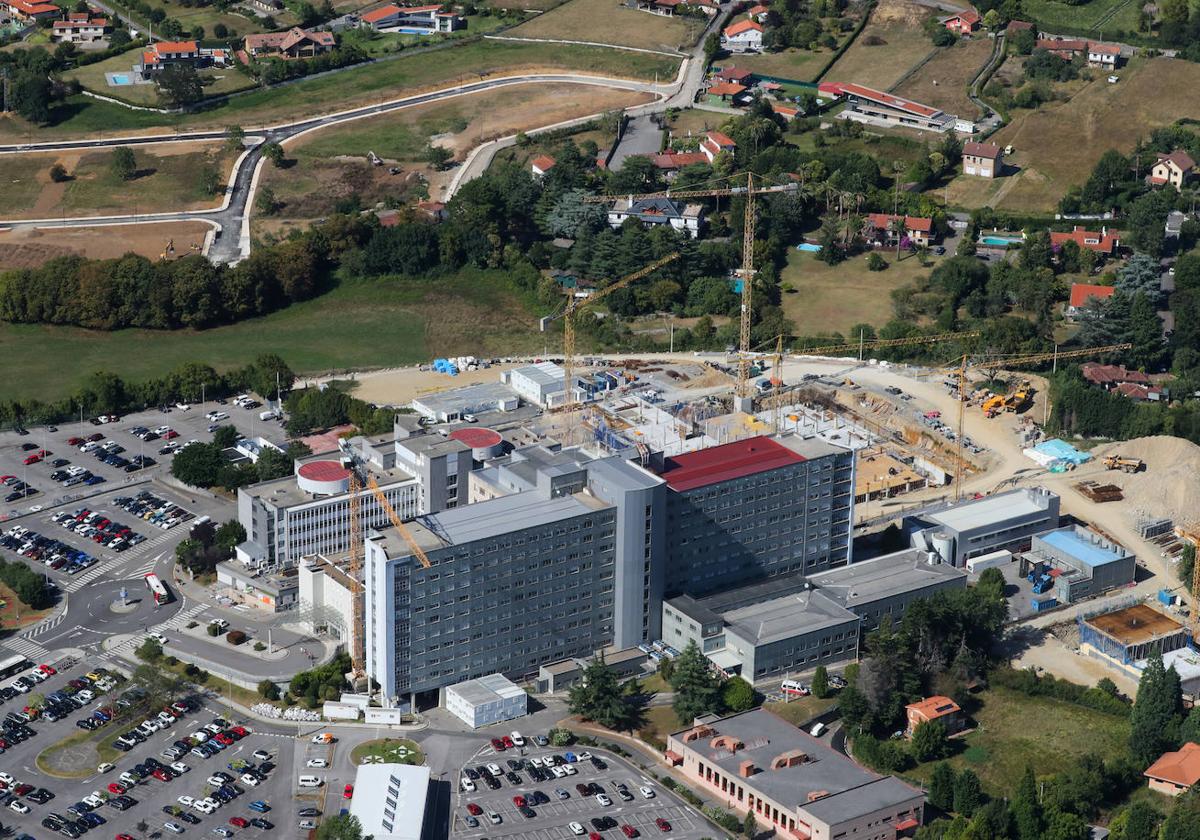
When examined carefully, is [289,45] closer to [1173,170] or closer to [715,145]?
[715,145]

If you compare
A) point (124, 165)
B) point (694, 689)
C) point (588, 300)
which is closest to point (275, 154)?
point (124, 165)

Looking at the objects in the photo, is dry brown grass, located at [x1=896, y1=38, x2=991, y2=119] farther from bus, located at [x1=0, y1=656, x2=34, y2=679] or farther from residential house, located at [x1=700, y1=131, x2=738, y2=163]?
bus, located at [x1=0, y1=656, x2=34, y2=679]

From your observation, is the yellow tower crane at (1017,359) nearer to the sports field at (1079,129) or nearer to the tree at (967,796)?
the sports field at (1079,129)

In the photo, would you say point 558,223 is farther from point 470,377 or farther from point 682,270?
point 470,377

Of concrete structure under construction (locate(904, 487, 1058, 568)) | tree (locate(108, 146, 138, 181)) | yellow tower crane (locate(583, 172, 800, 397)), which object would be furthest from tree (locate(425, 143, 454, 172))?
concrete structure under construction (locate(904, 487, 1058, 568))

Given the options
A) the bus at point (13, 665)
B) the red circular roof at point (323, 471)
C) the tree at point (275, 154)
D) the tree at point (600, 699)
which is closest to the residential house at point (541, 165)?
the tree at point (275, 154)

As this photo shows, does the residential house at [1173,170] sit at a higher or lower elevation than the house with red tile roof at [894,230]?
higher

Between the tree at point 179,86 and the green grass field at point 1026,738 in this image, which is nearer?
the green grass field at point 1026,738
